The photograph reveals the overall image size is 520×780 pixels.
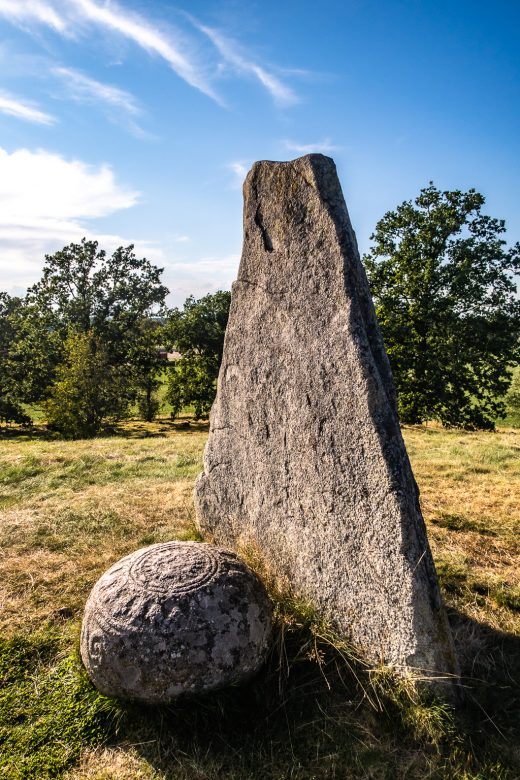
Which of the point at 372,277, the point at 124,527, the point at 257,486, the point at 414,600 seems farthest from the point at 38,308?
the point at 414,600

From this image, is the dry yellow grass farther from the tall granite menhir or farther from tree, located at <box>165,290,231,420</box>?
tree, located at <box>165,290,231,420</box>

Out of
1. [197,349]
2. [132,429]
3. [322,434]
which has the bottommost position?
[132,429]

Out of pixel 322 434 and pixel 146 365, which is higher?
pixel 146 365

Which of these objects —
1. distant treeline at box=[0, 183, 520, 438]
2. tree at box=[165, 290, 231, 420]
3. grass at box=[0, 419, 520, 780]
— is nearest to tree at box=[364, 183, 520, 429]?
distant treeline at box=[0, 183, 520, 438]

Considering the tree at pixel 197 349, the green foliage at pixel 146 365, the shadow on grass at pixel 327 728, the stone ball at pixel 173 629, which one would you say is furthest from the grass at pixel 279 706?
the green foliage at pixel 146 365

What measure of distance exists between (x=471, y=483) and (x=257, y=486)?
203 inches

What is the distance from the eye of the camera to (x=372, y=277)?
2083 cm

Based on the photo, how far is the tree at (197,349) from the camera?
24797 mm

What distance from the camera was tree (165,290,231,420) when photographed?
81.4 ft

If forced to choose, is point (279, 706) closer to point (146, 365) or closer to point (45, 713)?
point (45, 713)

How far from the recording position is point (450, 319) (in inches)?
753

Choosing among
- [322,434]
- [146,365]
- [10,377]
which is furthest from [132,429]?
[322,434]

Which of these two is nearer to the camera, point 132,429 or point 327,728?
point 327,728

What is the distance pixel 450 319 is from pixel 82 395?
14.5 m
